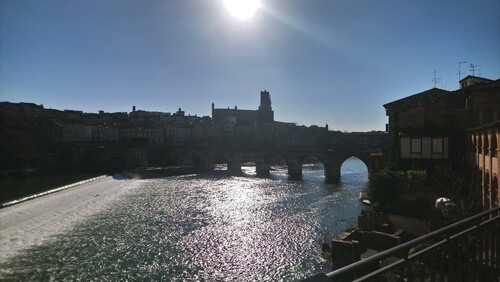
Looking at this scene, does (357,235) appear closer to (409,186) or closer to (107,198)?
(409,186)

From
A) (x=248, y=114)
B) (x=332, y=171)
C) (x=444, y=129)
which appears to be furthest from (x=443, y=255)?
(x=248, y=114)

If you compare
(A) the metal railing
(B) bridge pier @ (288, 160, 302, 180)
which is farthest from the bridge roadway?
(A) the metal railing

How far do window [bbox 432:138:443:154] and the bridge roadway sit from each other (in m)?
11.8

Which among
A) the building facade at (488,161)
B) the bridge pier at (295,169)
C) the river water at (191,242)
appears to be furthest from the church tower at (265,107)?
the building facade at (488,161)

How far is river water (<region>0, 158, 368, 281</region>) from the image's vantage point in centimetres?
1892

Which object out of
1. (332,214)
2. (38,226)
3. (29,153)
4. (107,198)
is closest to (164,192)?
(107,198)

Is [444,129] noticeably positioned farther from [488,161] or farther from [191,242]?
[191,242]

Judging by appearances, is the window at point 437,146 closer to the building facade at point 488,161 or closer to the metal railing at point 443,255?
the building facade at point 488,161

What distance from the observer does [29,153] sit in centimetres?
6812

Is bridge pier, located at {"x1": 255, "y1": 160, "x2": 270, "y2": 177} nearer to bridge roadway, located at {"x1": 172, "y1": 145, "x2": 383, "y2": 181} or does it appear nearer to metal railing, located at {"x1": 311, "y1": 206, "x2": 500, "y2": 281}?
bridge roadway, located at {"x1": 172, "y1": 145, "x2": 383, "y2": 181}

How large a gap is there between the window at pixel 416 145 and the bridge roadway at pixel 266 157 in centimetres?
1082

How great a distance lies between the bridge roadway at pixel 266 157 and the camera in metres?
65.2

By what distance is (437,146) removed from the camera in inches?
1180

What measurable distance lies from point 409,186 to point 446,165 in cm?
594
